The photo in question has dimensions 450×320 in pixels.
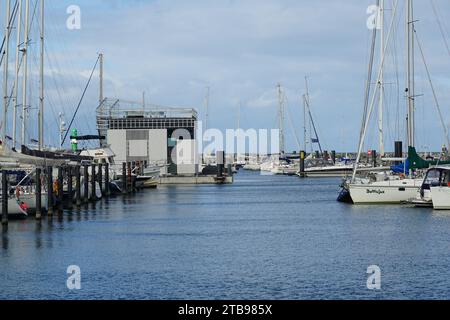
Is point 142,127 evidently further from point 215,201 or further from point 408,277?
point 408,277

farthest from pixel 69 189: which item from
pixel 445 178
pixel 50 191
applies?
pixel 445 178

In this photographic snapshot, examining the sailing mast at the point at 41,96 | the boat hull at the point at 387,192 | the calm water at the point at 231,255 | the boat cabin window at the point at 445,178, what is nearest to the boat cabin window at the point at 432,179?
the boat cabin window at the point at 445,178

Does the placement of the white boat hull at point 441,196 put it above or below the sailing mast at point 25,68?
below

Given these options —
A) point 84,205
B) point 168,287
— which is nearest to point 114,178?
point 84,205

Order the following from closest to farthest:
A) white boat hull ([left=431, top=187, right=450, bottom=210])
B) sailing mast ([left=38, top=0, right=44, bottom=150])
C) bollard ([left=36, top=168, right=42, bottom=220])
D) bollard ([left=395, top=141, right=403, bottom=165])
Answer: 1. bollard ([left=36, top=168, right=42, bottom=220])
2. white boat hull ([left=431, top=187, right=450, bottom=210])
3. sailing mast ([left=38, top=0, right=44, bottom=150])
4. bollard ([left=395, top=141, right=403, bottom=165])

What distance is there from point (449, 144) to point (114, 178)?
43.8 m

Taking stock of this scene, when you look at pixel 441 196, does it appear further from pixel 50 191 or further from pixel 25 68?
pixel 25 68

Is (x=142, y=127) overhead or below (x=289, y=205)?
overhead

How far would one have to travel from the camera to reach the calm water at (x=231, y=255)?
3033cm

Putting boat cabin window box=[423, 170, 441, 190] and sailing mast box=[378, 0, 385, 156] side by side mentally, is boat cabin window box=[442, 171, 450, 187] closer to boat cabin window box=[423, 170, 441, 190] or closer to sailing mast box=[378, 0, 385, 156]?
boat cabin window box=[423, 170, 441, 190]

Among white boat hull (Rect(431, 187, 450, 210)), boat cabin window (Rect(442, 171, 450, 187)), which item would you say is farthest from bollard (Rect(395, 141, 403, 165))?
white boat hull (Rect(431, 187, 450, 210))

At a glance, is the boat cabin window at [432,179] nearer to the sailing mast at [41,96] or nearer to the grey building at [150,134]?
the sailing mast at [41,96]

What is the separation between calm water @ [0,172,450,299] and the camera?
3033 centimetres

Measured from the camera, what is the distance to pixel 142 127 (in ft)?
427
